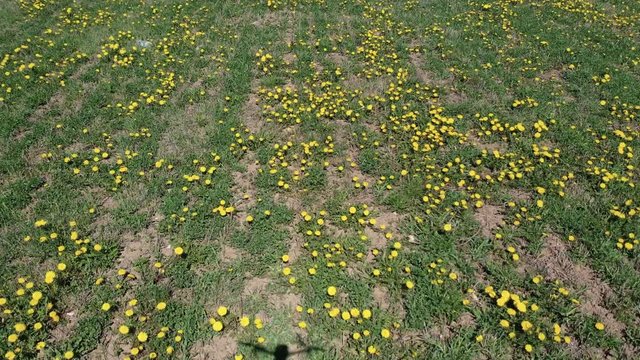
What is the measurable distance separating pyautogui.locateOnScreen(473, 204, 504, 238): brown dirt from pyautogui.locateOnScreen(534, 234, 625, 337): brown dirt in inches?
24.9

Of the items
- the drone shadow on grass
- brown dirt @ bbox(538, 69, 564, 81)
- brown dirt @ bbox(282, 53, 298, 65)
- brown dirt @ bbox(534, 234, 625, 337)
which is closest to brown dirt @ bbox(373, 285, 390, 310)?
the drone shadow on grass

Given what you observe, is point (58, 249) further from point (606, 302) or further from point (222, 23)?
point (222, 23)

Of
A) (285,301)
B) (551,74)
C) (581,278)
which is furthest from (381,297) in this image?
(551,74)

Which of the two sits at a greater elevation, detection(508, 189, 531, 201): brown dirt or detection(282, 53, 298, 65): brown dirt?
detection(282, 53, 298, 65): brown dirt

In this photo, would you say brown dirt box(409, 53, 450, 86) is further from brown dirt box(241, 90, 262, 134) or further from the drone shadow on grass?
the drone shadow on grass

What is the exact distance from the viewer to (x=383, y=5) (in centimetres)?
1150

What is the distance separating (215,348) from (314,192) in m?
2.56

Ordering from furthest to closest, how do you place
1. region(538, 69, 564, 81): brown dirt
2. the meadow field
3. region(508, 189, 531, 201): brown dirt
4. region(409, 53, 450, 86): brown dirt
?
1. region(538, 69, 564, 81): brown dirt
2. region(409, 53, 450, 86): brown dirt
3. region(508, 189, 531, 201): brown dirt
4. the meadow field

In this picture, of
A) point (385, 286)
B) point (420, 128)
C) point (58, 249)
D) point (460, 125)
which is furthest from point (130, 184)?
point (460, 125)

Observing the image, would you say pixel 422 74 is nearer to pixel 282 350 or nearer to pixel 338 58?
pixel 338 58

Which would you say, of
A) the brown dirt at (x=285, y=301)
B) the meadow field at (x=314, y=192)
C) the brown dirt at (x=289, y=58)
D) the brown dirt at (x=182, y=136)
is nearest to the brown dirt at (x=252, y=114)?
the meadow field at (x=314, y=192)

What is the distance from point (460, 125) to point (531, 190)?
1.74 meters

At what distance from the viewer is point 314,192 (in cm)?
605

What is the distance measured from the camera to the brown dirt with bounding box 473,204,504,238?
18.4ft
